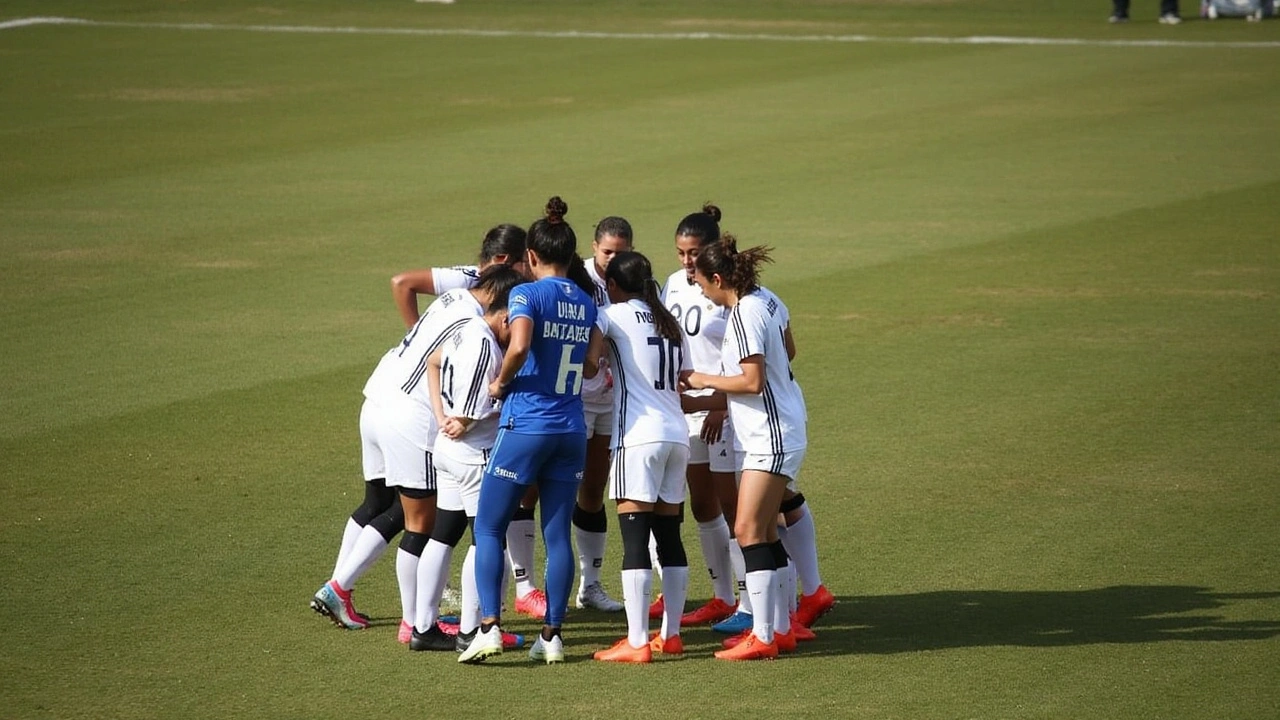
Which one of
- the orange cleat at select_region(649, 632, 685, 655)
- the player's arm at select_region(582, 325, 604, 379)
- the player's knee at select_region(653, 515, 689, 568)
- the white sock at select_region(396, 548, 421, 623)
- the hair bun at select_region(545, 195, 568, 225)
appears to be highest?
the hair bun at select_region(545, 195, 568, 225)

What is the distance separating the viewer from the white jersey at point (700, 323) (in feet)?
24.6

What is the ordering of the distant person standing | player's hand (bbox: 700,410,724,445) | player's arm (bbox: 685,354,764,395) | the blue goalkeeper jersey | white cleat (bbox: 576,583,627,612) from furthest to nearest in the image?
the distant person standing → white cleat (bbox: 576,583,627,612) → player's hand (bbox: 700,410,724,445) → player's arm (bbox: 685,354,764,395) → the blue goalkeeper jersey

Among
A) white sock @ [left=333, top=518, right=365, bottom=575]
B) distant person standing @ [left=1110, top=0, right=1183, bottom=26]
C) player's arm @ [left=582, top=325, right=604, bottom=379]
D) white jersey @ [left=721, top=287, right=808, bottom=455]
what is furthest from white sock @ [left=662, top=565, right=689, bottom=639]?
distant person standing @ [left=1110, top=0, right=1183, bottom=26]

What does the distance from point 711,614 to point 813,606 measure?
536 millimetres

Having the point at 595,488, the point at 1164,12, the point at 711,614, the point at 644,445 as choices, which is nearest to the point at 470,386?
the point at 644,445

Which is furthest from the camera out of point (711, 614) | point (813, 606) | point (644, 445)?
point (711, 614)

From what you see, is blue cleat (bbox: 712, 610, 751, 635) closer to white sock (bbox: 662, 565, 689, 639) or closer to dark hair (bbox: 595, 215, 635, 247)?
white sock (bbox: 662, 565, 689, 639)

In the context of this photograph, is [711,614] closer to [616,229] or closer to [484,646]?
[484,646]

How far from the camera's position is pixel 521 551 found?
7738mm

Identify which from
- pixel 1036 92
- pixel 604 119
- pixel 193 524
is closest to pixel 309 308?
pixel 193 524

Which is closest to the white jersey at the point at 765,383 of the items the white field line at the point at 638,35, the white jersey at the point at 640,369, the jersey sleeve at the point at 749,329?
the jersey sleeve at the point at 749,329

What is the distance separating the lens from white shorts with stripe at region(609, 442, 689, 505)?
688 centimetres

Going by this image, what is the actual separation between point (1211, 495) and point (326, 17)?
98.5 ft

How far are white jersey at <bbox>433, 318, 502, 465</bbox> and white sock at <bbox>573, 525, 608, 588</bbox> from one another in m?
1.02
